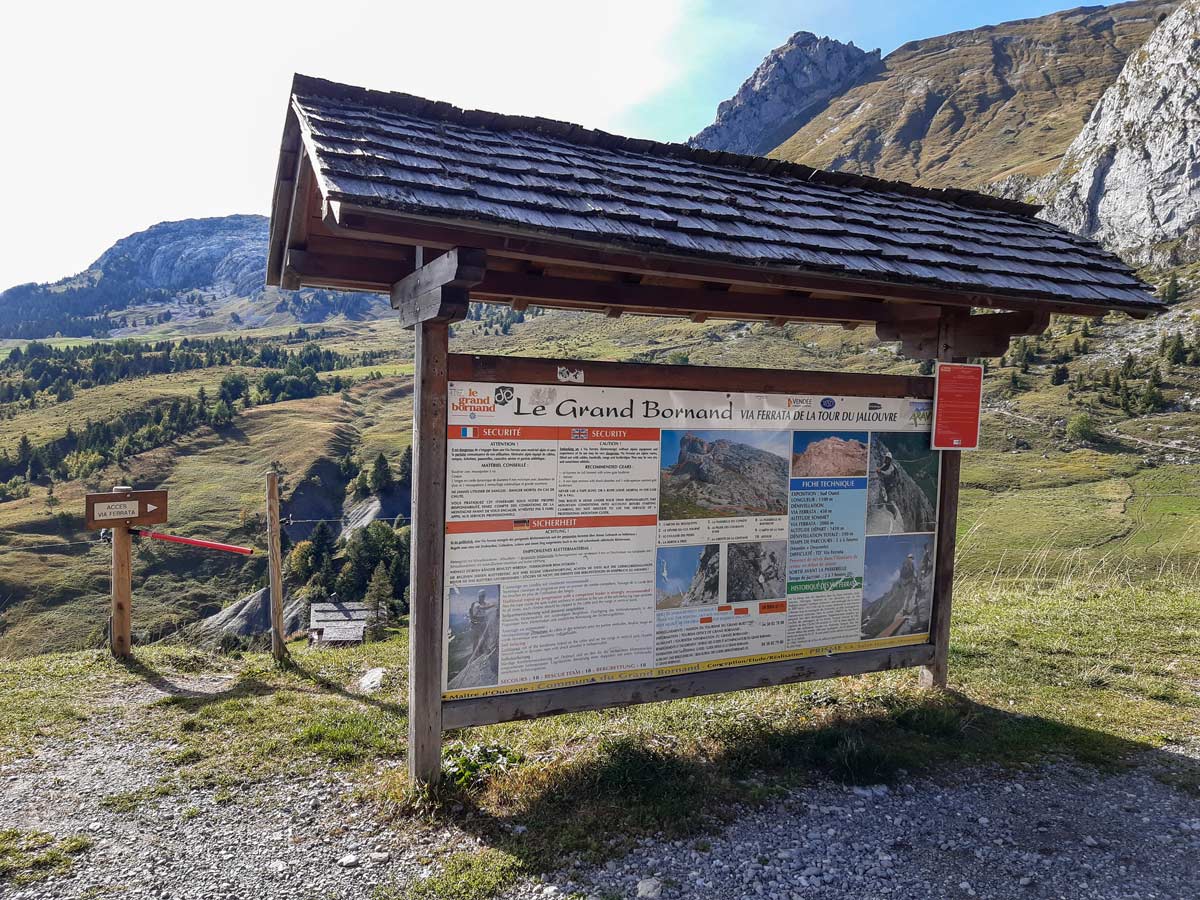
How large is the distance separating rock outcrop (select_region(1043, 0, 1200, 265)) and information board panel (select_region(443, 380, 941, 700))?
103950 millimetres

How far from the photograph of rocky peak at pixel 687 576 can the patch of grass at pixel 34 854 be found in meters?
3.82

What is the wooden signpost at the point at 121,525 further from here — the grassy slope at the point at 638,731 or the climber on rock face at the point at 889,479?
the climber on rock face at the point at 889,479

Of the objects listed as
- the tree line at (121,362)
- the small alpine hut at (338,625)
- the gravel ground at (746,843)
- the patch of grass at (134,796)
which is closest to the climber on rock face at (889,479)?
the gravel ground at (746,843)

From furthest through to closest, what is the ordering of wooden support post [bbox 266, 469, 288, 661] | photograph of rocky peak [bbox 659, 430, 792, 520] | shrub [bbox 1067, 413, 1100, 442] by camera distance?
1. shrub [bbox 1067, 413, 1100, 442]
2. wooden support post [bbox 266, 469, 288, 661]
3. photograph of rocky peak [bbox 659, 430, 792, 520]

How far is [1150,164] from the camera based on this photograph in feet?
315

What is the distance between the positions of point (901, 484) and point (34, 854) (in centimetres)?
647

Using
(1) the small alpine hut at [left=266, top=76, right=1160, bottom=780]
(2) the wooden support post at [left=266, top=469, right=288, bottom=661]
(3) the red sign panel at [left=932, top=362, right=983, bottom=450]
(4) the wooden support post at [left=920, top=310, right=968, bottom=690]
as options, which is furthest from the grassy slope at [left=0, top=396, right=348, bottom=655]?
(3) the red sign panel at [left=932, top=362, right=983, bottom=450]

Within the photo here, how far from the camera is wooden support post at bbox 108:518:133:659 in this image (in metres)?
7.99

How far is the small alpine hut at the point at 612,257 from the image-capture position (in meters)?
4.31

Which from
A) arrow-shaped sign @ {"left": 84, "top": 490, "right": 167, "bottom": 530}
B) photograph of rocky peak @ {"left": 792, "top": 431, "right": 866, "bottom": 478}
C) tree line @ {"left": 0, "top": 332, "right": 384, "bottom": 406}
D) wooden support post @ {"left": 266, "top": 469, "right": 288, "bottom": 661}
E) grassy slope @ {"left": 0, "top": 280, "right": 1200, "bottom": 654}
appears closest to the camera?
photograph of rocky peak @ {"left": 792, "top": 431, "right": 866, "bottom": 478}

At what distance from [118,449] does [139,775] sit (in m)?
119

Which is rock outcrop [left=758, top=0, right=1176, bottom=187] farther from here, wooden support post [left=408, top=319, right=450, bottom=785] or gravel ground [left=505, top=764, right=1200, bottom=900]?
wooden support post [left=408, top=319, right=450, bottom=785]

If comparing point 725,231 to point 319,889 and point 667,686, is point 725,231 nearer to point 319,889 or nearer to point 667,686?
point 667,686

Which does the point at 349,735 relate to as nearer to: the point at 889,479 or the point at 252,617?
the point at 889,479
